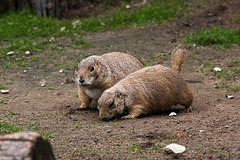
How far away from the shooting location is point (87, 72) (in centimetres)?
670

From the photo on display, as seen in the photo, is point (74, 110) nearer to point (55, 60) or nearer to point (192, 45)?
point (55, 60)

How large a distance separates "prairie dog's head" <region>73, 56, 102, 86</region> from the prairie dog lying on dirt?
386 mm

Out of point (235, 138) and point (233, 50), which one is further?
point (233, 50)

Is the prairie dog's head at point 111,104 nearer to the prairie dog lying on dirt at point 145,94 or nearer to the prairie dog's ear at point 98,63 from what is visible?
the prairie dog lying on dirt at point 145,94

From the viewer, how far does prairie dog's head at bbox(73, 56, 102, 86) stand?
664cm

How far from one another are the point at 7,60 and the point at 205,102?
5.07 m

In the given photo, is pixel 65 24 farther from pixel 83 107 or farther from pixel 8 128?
pixel 8 128

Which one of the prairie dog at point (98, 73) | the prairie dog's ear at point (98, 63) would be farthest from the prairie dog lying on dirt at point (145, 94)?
the prairie dog's ear at point (98, 63)

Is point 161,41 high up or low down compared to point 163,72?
down

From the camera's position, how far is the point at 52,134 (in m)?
5.64

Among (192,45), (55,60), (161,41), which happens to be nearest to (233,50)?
(192,45)

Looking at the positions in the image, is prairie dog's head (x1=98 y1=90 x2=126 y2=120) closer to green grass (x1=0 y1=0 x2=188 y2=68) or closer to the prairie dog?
the prairie dog

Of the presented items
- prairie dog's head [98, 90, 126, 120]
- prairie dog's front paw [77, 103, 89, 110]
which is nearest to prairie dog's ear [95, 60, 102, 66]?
prairie dog's head [98, 90, 126, 120]

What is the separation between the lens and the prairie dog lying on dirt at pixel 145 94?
6.38m
